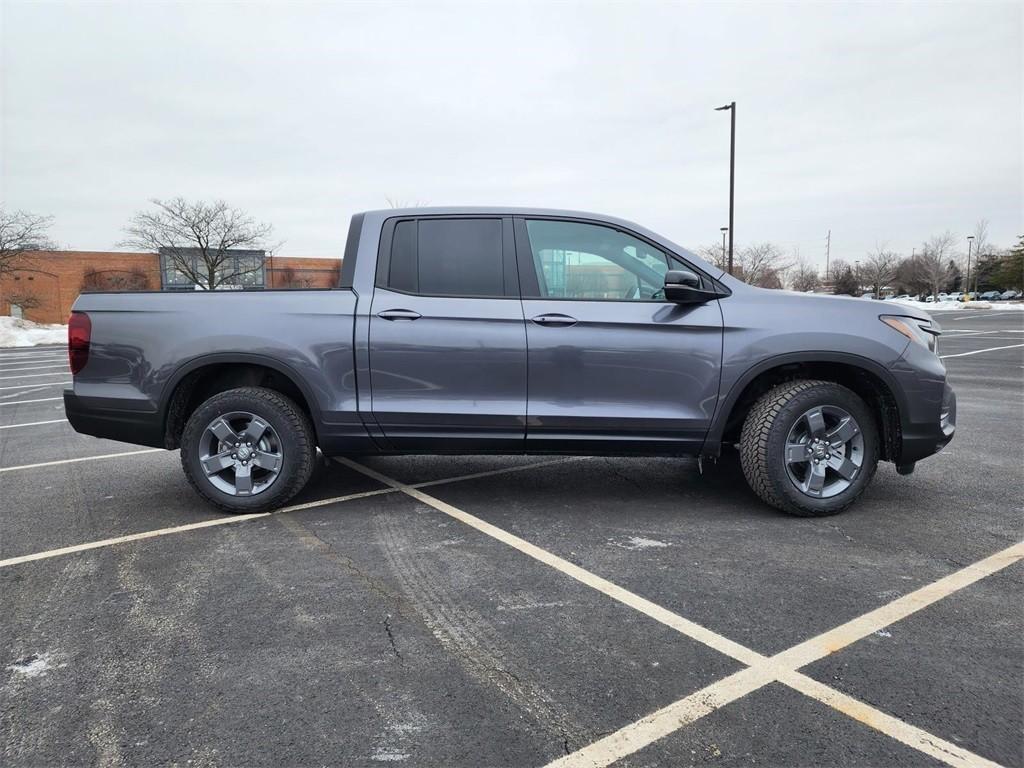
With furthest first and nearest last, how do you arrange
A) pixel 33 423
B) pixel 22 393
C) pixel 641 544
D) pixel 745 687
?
pixel 22 393, pixel 33 423, pixel 641 544, pixel 745 687

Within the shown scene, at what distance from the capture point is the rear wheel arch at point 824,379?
13.2ft

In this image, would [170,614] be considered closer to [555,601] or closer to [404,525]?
[404,525]

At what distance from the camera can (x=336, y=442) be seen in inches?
166

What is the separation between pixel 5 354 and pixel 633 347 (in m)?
24.8

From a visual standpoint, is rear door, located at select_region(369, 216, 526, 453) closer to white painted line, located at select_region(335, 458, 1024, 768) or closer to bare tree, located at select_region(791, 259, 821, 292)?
white painted line, located at select_region(335, 458, 1024, 768)

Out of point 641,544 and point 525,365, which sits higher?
point 525,365

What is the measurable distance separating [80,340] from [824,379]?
188 inches

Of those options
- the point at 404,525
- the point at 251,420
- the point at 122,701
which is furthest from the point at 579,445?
the point at 122,701

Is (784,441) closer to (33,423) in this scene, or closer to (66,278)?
(33,423)

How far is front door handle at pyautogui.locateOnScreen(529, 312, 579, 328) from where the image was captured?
404 cm

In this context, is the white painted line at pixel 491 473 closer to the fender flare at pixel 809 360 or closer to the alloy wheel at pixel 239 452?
the alloy wheel at pixel 239 452

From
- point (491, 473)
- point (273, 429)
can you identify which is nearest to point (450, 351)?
point (273, 429)

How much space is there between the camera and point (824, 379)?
4281 millimetres

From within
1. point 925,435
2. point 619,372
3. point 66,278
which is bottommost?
point 925,435
